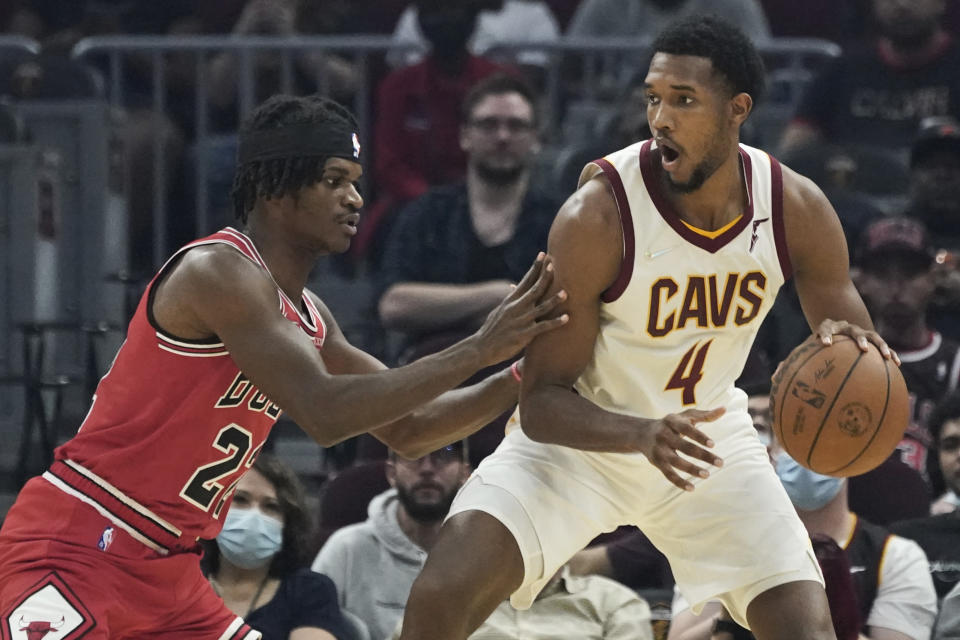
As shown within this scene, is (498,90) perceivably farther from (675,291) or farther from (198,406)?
(198,406)

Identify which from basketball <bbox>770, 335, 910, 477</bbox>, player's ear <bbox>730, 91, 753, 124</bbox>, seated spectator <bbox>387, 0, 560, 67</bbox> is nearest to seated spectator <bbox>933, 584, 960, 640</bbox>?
basketball <bbox>770, 335, 910, 477</bbox>

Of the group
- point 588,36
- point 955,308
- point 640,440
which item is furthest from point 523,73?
point 640,440

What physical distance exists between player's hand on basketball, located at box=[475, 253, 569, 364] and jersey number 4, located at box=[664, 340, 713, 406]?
424mm

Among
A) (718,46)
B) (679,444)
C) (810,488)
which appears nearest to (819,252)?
(718,46)

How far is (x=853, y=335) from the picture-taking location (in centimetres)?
449

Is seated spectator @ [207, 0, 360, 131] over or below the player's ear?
below

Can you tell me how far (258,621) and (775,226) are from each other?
2430 mm

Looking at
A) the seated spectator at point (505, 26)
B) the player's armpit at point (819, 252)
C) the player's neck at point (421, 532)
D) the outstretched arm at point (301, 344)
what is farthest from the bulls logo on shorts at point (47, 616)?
the seated spectator at point (505, 26)

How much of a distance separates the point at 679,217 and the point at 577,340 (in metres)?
0.45

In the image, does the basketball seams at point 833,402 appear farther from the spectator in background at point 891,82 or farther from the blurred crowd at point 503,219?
the spectator in background at point 891,82

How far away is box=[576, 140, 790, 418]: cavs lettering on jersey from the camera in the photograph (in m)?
4.54

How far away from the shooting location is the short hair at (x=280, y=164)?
14.8ft

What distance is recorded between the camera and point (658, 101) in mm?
4527

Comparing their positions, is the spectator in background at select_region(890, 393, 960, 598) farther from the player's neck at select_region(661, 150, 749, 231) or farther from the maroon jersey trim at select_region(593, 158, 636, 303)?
the maroon jersey trim at select_region(593, 158, 636, 303)
